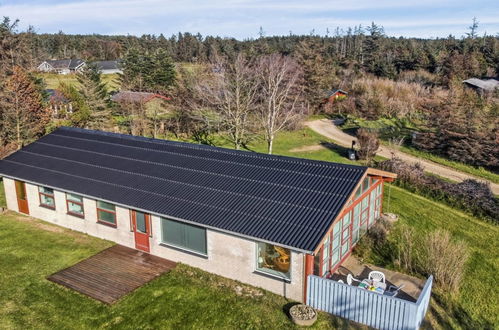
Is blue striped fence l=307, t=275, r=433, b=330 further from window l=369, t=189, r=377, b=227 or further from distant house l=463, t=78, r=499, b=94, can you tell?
distant house l=463, t=78, r=499, b=94

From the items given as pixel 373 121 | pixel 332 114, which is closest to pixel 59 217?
pixel 373 121

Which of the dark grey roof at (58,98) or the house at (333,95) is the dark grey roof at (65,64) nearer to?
the dark grey roof at (58,98)

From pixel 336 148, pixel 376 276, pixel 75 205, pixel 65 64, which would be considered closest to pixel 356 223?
pixel 376 276

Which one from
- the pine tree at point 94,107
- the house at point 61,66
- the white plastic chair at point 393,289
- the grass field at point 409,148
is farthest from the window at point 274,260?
the house at point 61,66

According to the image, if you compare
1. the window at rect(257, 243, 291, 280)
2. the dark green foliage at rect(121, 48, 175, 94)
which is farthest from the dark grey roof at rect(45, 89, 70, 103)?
the window at rect(257, 243, 291, 280)

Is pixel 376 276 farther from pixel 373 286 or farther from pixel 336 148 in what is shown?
pixel 336 148

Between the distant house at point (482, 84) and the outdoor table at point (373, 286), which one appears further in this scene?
the distant house at point (482, 84)
